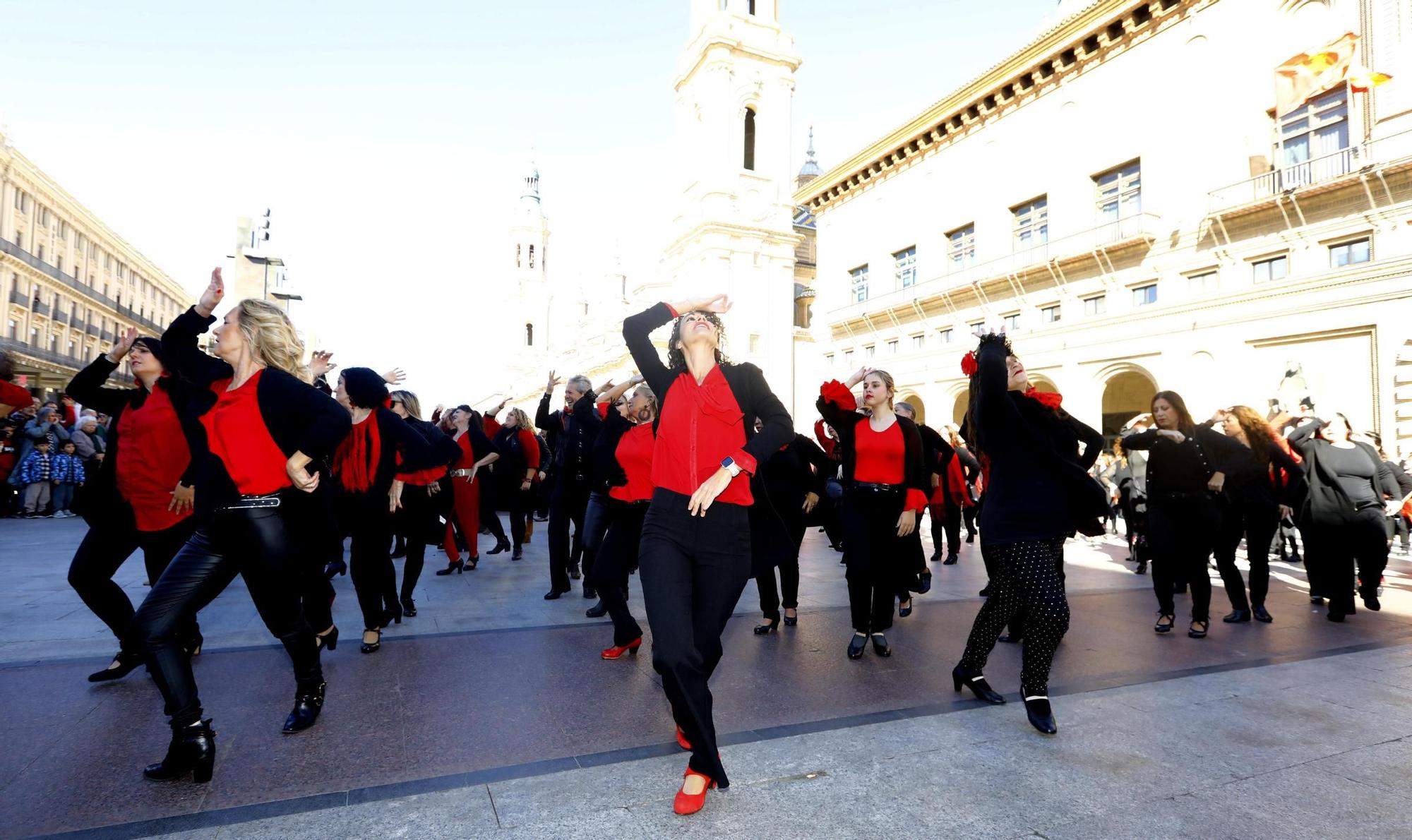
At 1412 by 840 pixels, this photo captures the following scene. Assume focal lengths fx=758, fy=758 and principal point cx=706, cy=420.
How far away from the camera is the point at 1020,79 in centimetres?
2892

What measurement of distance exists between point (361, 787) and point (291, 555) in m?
1.03

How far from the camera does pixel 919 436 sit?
17.3 feet

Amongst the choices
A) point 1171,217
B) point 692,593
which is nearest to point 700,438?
point 692,593

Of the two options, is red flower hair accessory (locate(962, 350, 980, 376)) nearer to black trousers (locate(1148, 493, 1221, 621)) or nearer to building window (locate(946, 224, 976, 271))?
black trousers (locate(1148, 493, 1221, 621))

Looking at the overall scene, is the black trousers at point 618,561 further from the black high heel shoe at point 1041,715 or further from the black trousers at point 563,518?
the black high heel shoe at point 1041,715

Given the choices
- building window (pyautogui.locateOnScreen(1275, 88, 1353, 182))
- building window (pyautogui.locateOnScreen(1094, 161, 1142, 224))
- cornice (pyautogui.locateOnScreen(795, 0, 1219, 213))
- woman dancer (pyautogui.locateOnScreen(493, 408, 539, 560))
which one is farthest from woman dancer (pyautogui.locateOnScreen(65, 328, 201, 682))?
cornice (pyautogui.locateOnScreen(795, 0, 1219, 213))

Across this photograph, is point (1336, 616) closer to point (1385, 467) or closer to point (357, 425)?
point (1385, 467)

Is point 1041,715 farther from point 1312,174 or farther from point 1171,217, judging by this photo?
point 1171,217

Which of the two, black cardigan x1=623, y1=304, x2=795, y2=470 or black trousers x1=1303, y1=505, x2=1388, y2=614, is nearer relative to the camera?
black cardigan x1=623, y1=304, x2=795, y2=470

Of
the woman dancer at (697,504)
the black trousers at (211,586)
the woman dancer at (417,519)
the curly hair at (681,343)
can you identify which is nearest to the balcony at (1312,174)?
the curly hair at (681,343)

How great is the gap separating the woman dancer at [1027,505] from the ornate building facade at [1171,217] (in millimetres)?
9588

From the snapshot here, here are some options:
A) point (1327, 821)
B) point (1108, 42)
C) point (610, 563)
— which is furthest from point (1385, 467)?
point (1108, 42)

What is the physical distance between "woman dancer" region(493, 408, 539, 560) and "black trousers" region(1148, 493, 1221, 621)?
7096 mm

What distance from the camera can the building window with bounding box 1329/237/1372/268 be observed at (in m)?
19.3
